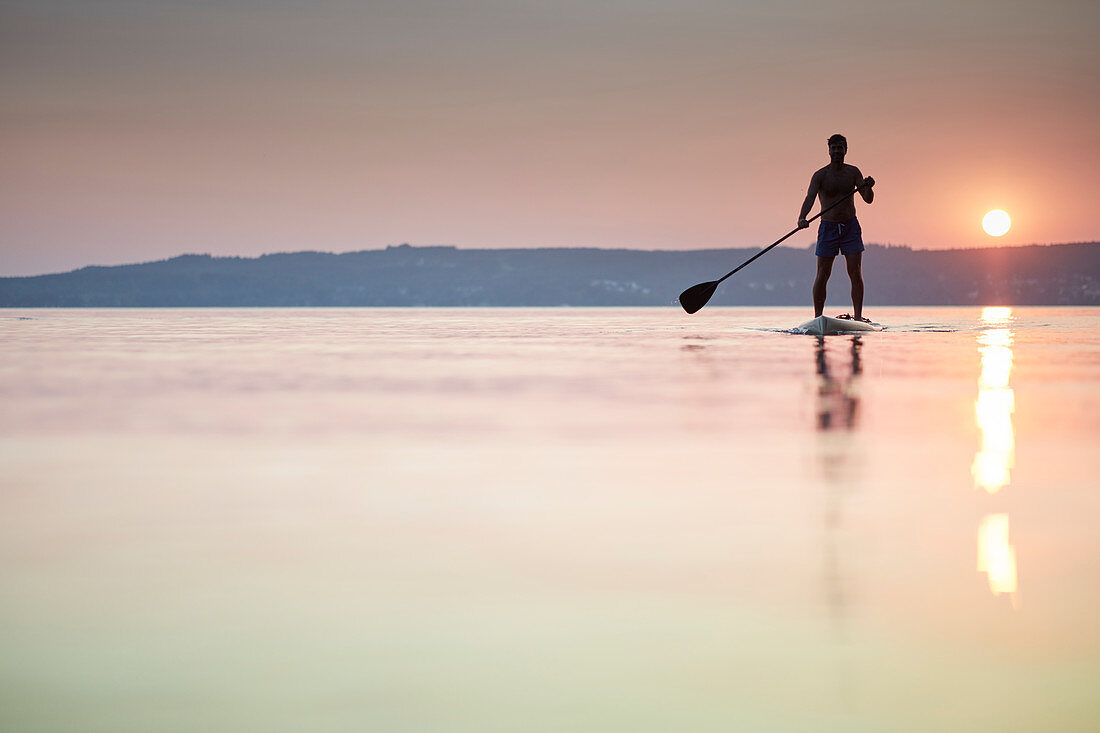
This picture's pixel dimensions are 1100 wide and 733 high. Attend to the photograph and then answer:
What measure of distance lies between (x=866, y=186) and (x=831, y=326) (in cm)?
175

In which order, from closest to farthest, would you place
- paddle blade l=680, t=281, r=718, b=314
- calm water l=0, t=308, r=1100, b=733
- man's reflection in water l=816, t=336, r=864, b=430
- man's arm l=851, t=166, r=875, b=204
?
calm water l=0, t=308, r=1100, b=733 → man's reflection in water l=816, t=336, r=864, b=430 → man's arm l=851, t=166, r=875, b=204 → paddle blade l=680, t=281, r=718, b=314

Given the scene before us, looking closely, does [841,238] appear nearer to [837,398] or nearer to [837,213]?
[837,213]

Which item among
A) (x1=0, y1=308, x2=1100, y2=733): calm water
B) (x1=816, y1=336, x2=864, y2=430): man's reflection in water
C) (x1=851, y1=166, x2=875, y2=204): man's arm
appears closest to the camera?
(x1=0, y1=308, x2=1100, y2=733): calm water

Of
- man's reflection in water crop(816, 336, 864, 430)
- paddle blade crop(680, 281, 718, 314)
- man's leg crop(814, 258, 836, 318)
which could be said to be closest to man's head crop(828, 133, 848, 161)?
man's leg crop(814, 258, 836, 318)

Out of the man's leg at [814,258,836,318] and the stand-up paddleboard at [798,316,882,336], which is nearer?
the man's leg at [814,258,836,318]

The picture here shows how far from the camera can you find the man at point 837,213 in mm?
14156

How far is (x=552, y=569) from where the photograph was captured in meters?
2.48

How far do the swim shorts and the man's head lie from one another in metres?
0.78

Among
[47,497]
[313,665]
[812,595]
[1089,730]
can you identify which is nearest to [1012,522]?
[812,595]

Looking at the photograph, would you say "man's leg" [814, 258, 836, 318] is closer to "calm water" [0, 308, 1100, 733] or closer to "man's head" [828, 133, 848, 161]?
"man's head" [828, 133, 848, 161]

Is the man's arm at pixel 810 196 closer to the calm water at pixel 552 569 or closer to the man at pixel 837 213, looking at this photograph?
the man at pixel 837 213

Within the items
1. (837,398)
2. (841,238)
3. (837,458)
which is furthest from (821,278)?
(837,458)

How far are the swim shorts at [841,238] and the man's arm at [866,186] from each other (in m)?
0.38

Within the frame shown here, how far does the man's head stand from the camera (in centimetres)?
1427
